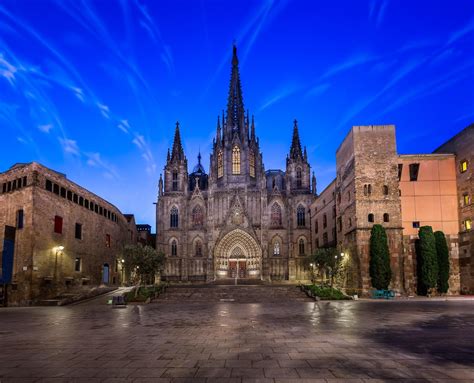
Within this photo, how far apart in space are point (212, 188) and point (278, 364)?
182 feet

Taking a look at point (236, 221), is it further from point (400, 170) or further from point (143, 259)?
point (400, 170)

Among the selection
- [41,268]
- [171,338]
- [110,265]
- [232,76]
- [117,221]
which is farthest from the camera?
[232,76]

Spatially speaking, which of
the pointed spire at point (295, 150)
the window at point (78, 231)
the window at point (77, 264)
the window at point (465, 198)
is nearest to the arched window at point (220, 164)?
the pointed spire at point (295, 150)

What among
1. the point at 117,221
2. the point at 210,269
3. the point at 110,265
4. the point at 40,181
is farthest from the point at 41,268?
the point at 210,269

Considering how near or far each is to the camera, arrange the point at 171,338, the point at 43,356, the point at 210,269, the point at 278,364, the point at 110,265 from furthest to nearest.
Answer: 1. the point at 210,269
2. the point at 110,265
3. the point at 171,338
4. the point at 43,356
5. the point at 278,364

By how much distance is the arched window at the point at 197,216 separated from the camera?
64.3m

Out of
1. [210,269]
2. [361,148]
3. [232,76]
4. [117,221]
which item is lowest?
[210,269]

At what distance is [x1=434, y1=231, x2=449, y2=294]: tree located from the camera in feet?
115

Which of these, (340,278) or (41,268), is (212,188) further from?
(41,268)

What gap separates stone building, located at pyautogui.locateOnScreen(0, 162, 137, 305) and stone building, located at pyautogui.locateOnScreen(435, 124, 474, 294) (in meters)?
33.4

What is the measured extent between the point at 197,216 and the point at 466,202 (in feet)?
128

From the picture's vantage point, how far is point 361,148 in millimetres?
36719

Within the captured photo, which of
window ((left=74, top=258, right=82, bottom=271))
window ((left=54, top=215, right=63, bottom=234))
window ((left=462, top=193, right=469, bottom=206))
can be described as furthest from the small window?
window ((left=462, top=193, right=469, bottom=206))

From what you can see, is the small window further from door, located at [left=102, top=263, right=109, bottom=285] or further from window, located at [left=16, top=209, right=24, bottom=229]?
door, located at [left=102, top=263, right=109, bottom=285]
